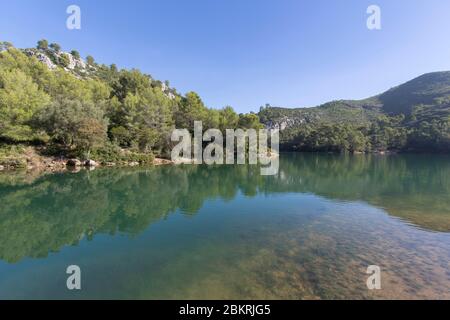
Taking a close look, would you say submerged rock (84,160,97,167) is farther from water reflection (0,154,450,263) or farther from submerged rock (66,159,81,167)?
water reflection (0,154,450,263)

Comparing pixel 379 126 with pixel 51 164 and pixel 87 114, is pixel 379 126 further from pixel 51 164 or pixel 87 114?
pixel 51 164

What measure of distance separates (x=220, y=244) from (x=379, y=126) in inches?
4404

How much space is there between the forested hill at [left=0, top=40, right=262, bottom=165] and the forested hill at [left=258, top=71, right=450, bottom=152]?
139 feet

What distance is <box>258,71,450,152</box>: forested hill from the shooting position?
8325 cm

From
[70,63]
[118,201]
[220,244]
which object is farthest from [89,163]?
[70,63]

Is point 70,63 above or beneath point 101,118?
above

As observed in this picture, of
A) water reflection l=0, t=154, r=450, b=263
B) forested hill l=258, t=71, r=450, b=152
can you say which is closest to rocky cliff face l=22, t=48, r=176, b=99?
forested hill l=258, t=71, r=450, b=152

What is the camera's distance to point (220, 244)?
9594mm

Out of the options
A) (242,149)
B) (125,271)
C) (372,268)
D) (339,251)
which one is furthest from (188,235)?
(242,149)

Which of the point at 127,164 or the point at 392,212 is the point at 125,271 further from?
the point at 127,164

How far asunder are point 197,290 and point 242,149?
171ft

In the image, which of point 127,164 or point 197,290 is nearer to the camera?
point 197,290
